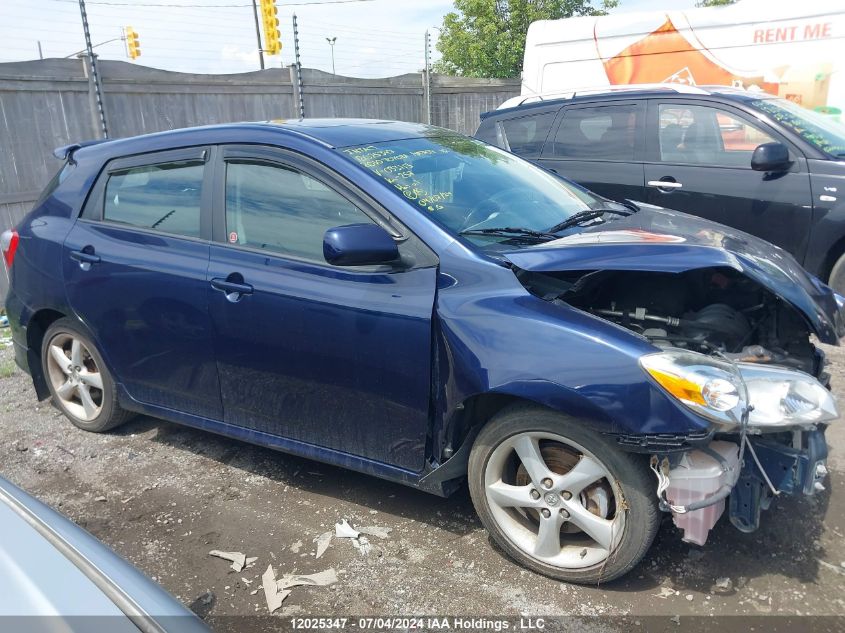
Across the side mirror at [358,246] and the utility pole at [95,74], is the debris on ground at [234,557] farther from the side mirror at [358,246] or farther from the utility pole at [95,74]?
the utility pole at [95,74]

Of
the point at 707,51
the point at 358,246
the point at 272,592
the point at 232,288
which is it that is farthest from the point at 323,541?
the point at 707,51

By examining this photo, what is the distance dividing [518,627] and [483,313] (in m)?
1.15

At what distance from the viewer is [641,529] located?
2.53m

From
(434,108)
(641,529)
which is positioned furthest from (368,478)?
(434,108)

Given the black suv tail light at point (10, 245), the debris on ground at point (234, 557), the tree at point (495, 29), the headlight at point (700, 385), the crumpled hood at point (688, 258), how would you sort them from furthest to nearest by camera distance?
the tree at point (495, 29) < the black suv tail light at point (10, 245) < the debris on ground at point (234, 557) < the crumpled hood at point (688, 258) < the headlight at point (700, 385)

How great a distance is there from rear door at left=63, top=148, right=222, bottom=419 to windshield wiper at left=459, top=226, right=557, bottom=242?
133cm

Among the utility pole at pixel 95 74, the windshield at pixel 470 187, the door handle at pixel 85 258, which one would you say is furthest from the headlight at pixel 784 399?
the utility pole at pixel 95 74

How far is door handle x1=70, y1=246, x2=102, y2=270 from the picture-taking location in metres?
3.79

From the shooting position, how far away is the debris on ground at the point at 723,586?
2.65 metres

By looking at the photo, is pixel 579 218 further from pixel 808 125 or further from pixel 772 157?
pixel 808 125

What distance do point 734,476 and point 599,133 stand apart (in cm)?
448

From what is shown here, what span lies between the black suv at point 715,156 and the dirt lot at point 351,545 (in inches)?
85.9

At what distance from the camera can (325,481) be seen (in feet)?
11.8

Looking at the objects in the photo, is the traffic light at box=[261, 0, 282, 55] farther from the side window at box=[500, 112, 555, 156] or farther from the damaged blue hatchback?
the damaged blue hatchback
